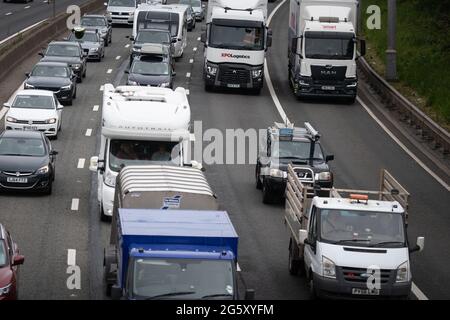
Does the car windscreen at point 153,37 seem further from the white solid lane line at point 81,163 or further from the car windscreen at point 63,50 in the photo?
the white solid lane line at point 81,163

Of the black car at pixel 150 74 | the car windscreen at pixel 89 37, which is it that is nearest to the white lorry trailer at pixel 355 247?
the black car at pixel 150 74

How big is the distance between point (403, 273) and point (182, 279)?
5.17 m

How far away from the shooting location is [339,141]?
4203cm

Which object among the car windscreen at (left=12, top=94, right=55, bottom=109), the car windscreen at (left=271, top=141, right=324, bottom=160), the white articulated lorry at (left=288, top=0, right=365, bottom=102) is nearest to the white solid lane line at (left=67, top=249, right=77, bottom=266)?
the car windscreen at (left=271, top=141, right=324, bottom=160)

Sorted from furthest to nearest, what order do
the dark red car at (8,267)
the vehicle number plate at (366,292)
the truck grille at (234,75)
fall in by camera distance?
the truck grille at (234,75), the vehicle number plate at (366,292), the dark red car at (8,267)

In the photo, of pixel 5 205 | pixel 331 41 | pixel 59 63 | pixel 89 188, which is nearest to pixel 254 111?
pixel 331 41

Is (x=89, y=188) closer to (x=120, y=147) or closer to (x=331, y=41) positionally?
(x=120, y=147)

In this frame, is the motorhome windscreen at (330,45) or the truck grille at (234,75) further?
the truck grille at (234,75)

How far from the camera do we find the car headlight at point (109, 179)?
94.2 ft

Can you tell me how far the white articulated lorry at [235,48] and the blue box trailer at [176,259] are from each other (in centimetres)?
3097

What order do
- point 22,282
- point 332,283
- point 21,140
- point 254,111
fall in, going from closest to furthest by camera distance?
point 332,283
point 22,282
point 21,140
point 254,111

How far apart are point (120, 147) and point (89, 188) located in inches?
169

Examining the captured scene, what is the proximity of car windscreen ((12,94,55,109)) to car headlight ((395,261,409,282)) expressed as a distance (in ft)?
69.7
